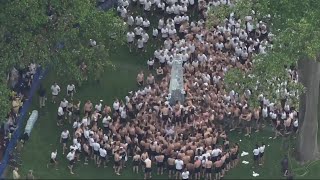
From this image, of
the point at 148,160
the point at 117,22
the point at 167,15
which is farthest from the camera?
the point at 167,15

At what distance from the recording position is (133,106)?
1417 inches

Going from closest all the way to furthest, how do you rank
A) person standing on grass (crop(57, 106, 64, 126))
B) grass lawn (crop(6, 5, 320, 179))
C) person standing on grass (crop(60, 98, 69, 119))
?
1. grass lawn (crop(6, 5, 320, 179))
2. person standing on grass (crop(57, 106, 64, 126))
3. person standing on grass (crop(60, 98, 69, 119))

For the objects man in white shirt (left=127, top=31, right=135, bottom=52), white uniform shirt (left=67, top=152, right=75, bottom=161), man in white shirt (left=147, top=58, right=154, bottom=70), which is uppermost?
man in white shirt (left=127, top=31, right=135, bottom=52)

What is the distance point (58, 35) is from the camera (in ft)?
112

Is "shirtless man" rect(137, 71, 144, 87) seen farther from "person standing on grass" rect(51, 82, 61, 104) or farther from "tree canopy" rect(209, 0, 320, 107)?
"tree canopy" rect(209, 0, 320, 107)

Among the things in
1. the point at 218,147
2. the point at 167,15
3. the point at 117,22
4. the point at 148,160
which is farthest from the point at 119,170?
the point at 167,15

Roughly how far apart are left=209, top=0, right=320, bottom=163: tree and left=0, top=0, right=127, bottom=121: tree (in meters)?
5.77

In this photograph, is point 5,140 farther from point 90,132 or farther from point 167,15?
point 167,15

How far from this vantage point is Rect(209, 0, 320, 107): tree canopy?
2858 cm

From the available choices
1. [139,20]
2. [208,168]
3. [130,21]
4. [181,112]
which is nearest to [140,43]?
[139,20]

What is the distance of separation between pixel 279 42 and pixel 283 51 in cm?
39

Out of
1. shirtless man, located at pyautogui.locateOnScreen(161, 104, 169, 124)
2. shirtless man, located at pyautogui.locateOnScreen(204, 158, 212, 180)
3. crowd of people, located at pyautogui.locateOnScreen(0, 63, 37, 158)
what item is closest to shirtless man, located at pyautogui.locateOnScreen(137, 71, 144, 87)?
shirtless man, located at pyautogui.locateOnScreen(161, 104, 169, 124)

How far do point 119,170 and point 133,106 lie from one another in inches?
149

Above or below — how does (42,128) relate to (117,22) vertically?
below
